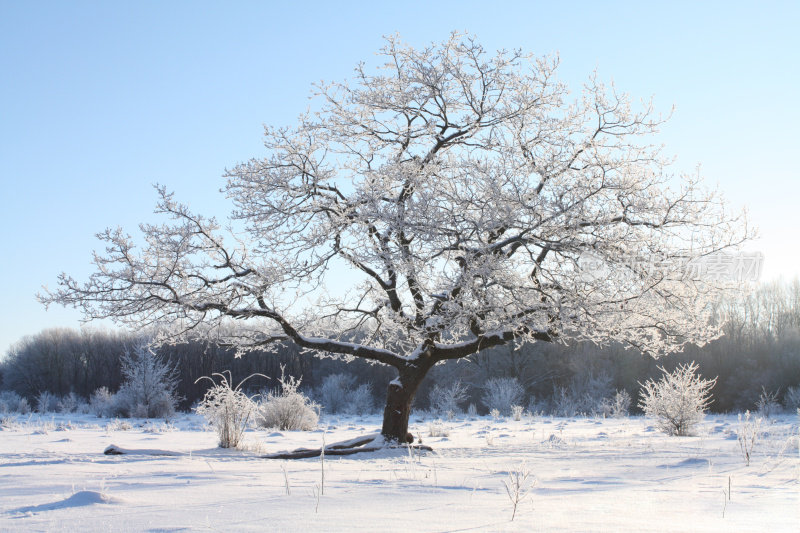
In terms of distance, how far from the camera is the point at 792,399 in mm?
29156

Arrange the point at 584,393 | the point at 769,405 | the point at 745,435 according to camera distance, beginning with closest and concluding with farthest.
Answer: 1. the point at 745,435
2. the point at 769,405
3. the point at 584,393

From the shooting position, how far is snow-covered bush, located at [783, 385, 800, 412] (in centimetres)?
2909

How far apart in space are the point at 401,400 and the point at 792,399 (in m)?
25.8

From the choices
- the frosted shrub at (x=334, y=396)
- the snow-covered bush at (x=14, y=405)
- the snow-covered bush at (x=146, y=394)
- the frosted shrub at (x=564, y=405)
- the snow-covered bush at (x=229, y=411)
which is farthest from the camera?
the frosted shrub at (x=334, y=396)

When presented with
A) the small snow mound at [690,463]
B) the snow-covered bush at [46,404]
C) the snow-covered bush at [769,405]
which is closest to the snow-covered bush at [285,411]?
the small snow mound at [690,463]

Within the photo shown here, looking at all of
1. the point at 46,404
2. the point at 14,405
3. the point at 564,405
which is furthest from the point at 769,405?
the point at 14,405

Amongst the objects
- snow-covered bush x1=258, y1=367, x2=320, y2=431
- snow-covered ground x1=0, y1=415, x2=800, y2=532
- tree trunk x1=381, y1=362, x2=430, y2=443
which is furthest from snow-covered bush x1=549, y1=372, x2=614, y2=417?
snow-covered ground x1=0, y1=415, x2=800, y2=532

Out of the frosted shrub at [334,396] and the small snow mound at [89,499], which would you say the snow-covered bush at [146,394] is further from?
the small snow mound at [89,499]

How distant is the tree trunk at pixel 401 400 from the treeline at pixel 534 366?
2178cm

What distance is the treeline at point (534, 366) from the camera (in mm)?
34438

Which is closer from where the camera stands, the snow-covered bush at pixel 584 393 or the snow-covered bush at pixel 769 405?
the snow-covered bush at pixel 769 405

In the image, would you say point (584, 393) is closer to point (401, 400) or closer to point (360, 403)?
point (360, 403)

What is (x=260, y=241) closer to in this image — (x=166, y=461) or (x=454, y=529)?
(x=166, y=461)

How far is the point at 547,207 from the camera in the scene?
899cm
